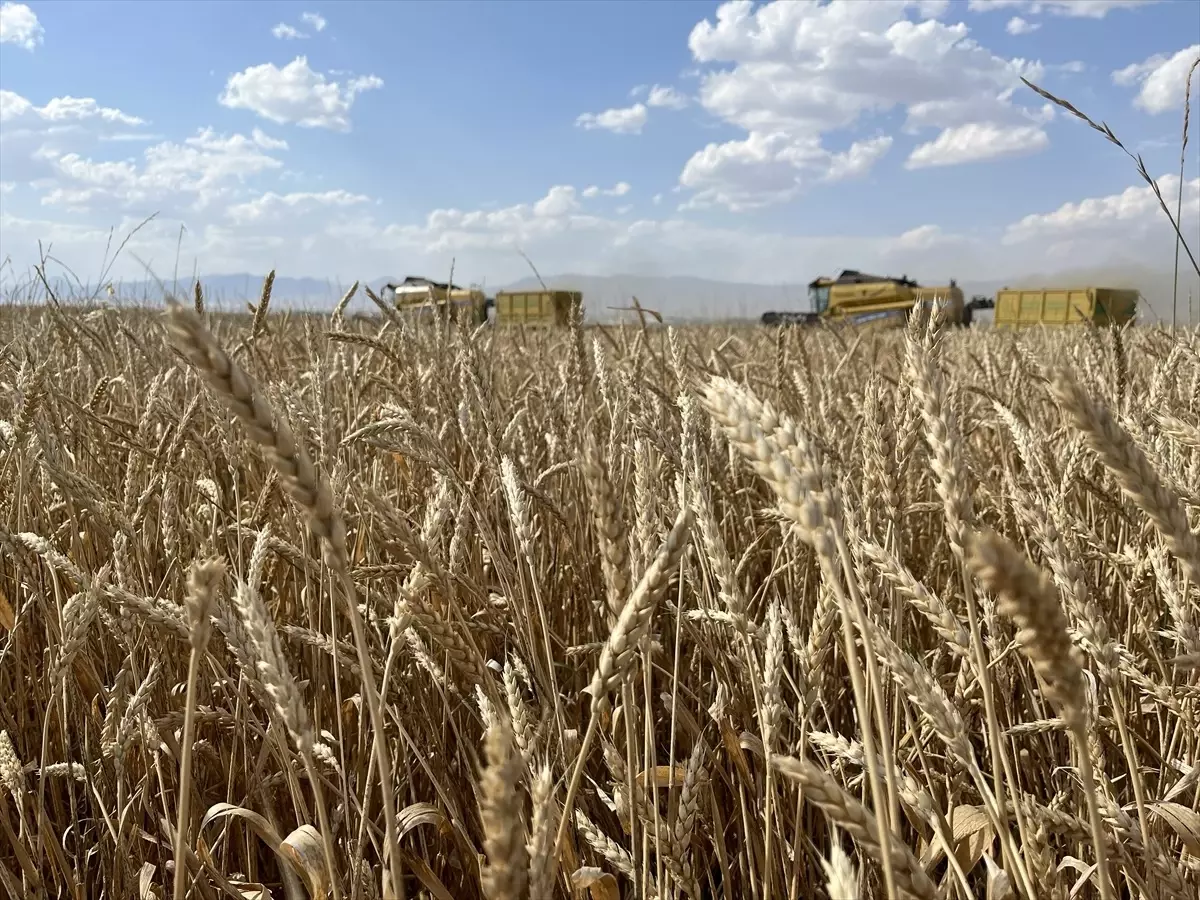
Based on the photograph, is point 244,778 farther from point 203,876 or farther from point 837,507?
point 837,507

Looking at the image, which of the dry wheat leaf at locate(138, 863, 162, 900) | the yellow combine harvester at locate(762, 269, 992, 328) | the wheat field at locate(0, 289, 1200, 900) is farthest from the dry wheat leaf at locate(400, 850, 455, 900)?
the yellow combine harvester at locate(762, 269, 992, 328)

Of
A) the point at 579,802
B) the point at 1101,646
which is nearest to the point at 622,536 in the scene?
the point at 1101,646

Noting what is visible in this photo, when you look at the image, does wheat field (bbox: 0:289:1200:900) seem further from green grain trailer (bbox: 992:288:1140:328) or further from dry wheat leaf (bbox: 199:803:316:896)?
green grain trailer (bbox: 992:288:1140:328)

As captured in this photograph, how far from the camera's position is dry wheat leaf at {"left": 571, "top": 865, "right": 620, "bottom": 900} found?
98cm

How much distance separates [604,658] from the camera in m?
0.64

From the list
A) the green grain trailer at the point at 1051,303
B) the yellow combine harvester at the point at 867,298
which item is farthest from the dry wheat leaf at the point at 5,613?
the green grain trailer at the point at 1051,303

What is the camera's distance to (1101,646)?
81 cm

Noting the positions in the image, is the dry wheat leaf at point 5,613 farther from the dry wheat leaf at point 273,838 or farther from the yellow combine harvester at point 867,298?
the yellow combine harvester at point 867,298

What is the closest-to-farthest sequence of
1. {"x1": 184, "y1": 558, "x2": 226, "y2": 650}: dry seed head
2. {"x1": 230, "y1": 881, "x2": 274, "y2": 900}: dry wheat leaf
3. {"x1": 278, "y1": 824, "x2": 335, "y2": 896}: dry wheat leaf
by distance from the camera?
{"x1": 184, "y1": 558, "x2": 226, "y2": 650}: dry seed head < {"x1": 278, "y1": 824, "x2": 335, "y2": 896}: dry wheat leaf < {"x1": 230, "y1": 881, "x2": 274, "y2": 900}: dry wheat leaf

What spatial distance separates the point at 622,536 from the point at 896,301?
2224 cm

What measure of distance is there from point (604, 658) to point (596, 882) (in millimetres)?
548

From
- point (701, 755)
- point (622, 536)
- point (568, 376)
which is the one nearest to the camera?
point (622, 536)

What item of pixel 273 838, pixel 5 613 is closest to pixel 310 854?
pixel 273 838

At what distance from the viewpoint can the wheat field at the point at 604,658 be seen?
1.91 ft
